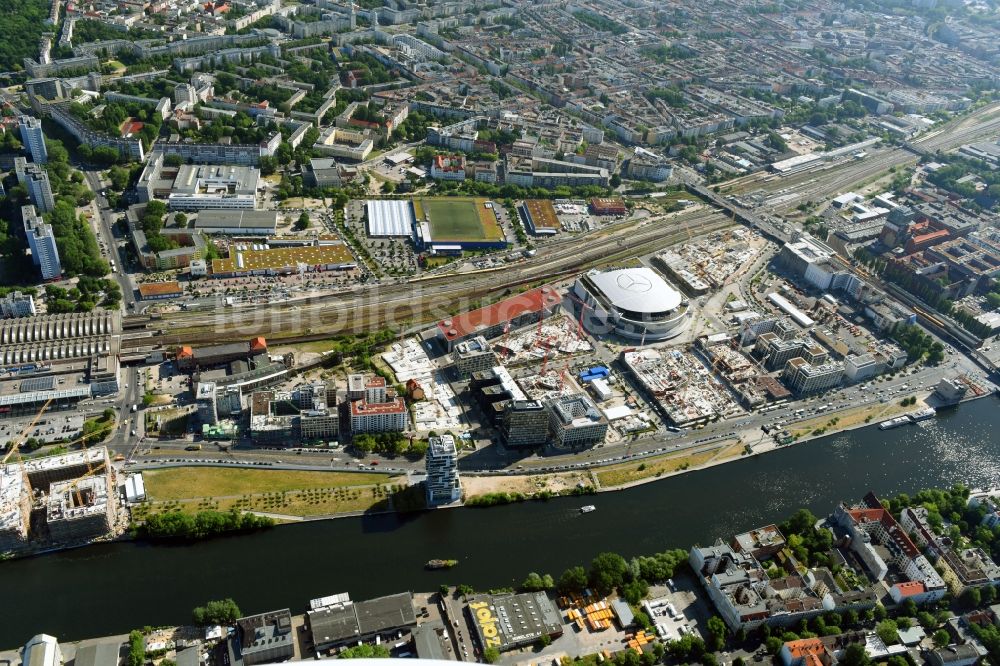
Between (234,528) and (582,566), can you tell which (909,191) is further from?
(234,528)

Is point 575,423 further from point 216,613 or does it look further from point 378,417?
point 216,613

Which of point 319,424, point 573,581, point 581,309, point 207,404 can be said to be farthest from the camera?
point 581,309

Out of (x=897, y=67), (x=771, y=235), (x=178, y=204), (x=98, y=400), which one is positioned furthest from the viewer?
(x=897, y=67)

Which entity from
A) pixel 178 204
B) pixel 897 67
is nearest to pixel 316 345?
pixel 178 204

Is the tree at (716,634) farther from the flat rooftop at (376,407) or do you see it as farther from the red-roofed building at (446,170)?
the red-roofed building at (446,170)

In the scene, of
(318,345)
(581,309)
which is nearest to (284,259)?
(318,345)

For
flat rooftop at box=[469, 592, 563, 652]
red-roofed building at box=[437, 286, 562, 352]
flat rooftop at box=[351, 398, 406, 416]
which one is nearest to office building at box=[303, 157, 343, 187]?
red-roofed building at box=[437, 286, 562, 352]
